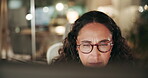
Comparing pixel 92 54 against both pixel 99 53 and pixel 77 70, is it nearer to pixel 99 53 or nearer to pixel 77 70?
pixel 99 53

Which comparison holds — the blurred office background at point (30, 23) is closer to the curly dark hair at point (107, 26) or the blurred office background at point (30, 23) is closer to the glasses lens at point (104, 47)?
the curly dark hair at point (107, 26)

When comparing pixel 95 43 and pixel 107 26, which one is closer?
pixel 95 43

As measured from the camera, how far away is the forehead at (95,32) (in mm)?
586

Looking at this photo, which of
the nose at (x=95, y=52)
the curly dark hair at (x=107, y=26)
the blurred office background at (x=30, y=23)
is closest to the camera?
the nose at (x=95, y=52)

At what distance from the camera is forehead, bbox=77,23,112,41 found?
1.92 ft

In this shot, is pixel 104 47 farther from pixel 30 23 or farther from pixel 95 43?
pixel 30 23

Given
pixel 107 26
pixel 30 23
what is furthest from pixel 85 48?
pixel 30 23

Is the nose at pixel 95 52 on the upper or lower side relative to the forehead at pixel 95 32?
lower

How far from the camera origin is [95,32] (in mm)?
586

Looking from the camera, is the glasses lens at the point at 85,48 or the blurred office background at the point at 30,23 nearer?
the glasses lens at the point at 85,48

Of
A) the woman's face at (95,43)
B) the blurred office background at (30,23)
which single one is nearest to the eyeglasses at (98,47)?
the woman's face at (95,43)

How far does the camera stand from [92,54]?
575 millimetres

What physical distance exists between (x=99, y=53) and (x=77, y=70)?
359 mm

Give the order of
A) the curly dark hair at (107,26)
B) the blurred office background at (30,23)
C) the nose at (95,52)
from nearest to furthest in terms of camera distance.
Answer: the nose at (95,52) → the curly dark hair at (107,26) → the blurred office background at (30,23)
